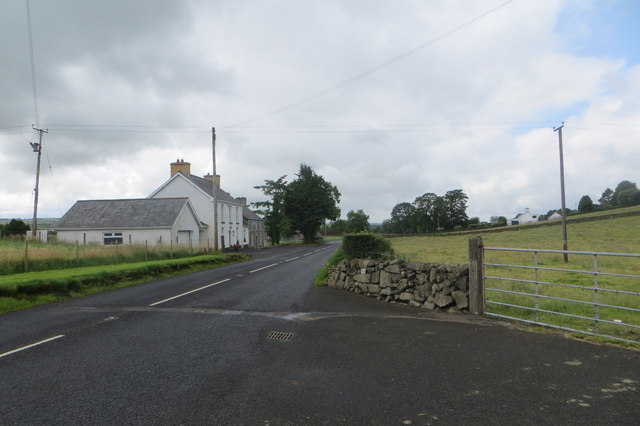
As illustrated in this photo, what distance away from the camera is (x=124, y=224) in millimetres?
37938

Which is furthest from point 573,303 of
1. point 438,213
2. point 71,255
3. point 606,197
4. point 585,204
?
point 606,197

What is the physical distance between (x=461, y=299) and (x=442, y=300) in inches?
19.3

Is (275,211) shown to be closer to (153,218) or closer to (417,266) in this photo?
(153,218)

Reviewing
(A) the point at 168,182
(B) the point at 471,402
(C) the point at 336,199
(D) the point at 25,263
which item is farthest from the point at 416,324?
(C) the point at 336,199

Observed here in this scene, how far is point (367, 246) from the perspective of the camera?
1277 centimetres

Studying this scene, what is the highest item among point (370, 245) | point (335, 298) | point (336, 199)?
point (336, 199)

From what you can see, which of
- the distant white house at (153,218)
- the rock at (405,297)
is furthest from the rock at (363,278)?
the distant white house at (153,218)

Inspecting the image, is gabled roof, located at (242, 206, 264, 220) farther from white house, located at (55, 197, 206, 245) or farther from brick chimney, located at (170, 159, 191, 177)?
white house, located at (55, 197, 206, 245)

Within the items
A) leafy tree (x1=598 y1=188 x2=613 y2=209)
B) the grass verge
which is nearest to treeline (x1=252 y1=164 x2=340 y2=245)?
the grass verge

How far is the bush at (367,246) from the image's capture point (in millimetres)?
12648

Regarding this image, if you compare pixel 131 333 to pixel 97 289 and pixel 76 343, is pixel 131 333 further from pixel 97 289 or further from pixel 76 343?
pixel 97 289

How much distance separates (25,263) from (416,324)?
54.0ft

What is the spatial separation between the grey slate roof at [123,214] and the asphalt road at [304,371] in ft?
101

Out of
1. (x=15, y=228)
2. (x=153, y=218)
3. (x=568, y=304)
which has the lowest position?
(x=568, y=304)
